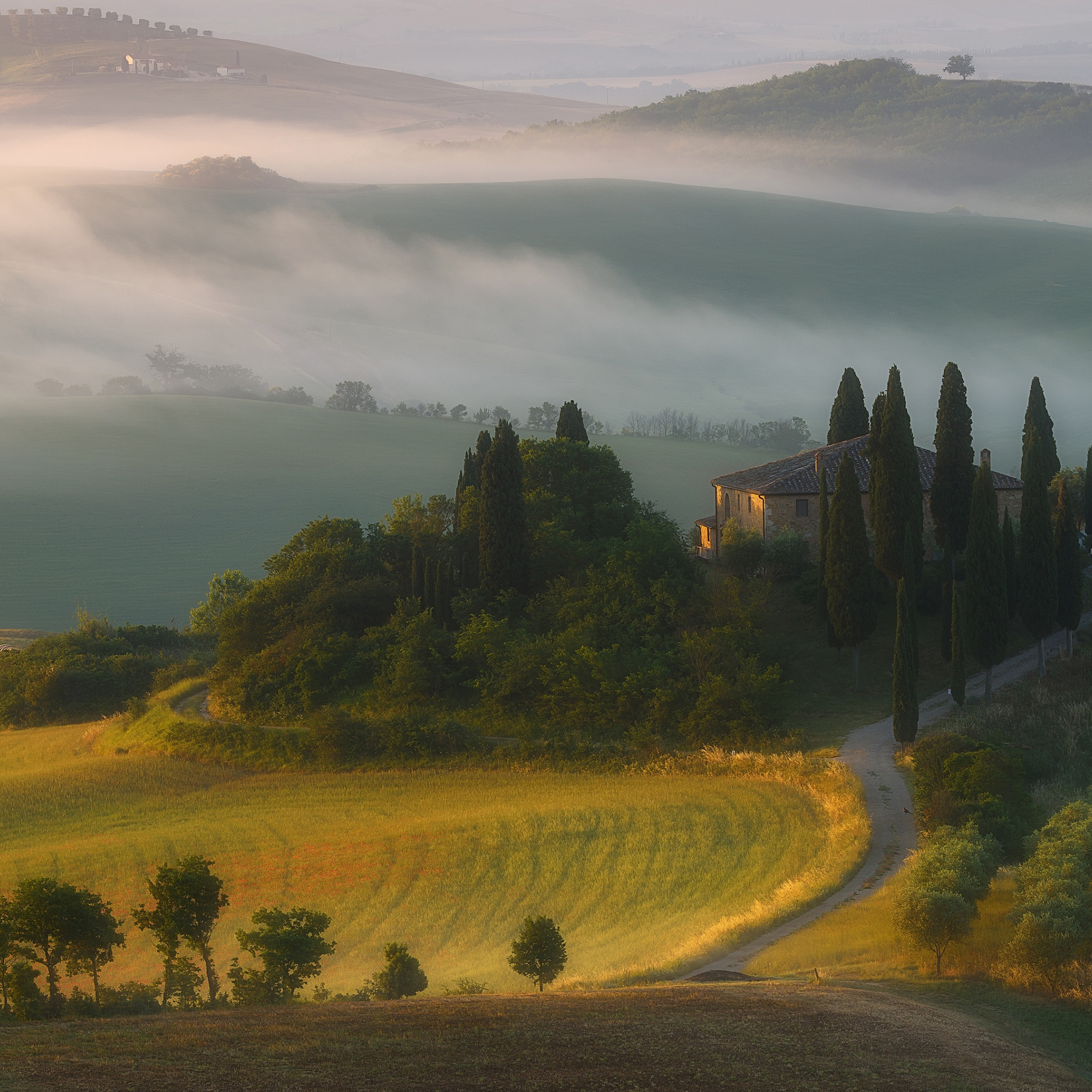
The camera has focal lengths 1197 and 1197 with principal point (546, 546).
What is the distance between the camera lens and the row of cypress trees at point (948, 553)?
156ft

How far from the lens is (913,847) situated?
33.8 meters

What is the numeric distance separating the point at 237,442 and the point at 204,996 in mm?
151238

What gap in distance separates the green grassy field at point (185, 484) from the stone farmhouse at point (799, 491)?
67.4m

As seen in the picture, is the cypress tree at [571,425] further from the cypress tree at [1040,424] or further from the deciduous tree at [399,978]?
the deciduous tree at [399,978]

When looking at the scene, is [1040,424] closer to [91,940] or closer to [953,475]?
[953,475]

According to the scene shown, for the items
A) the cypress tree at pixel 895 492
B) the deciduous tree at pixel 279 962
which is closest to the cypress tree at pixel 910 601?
the cypress tree at pixel 895 492

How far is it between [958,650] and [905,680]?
4602 mm

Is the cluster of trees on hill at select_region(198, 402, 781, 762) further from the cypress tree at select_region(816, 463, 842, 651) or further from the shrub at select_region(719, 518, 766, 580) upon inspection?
the cypress tree at select_region(816, 463, 842, 651)

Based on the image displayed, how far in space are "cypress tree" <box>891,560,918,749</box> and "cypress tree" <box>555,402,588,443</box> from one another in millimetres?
32513

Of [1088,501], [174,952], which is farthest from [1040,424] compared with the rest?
[174,952]

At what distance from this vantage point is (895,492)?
54.3 m

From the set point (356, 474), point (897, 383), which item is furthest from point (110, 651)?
point (356, 474)

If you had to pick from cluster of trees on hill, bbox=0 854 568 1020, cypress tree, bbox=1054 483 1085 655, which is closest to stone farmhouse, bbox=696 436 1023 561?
cypress tree, bbox=1054 483 1085 655

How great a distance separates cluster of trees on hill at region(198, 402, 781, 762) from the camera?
5072 centimetres
